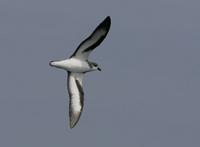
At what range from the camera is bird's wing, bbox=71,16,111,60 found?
2970 inches

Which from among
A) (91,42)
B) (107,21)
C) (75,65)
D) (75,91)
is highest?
(107,21)


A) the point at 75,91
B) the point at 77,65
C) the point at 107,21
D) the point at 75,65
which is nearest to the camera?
the point at 107,21

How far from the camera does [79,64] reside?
250ft

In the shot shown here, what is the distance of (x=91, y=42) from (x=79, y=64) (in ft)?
6.50

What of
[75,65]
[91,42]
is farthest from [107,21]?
[75,65]

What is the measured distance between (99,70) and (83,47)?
7.32 feet

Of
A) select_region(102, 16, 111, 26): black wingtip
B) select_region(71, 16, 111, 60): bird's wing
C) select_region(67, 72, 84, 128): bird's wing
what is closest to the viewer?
select_region(102, 16, 111, 26): black wingtip

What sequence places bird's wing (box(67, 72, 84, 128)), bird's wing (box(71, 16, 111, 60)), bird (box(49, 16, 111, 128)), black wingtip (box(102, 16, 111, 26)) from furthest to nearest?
bird's wing (box(67, 72, 84, 128)), bird's wing (box(71, 16, 111, 60)), bird (box(49, 16, 111, 128)), black wingtip (box(102, 16, 111, 26))

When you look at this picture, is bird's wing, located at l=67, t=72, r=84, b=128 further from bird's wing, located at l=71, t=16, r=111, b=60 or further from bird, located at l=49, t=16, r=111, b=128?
bird's wing, located at l=71, t=16, r=111, b=60

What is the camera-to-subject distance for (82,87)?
78.6 m

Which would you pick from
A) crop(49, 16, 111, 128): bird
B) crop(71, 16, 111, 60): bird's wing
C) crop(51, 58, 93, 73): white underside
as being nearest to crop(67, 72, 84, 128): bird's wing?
crop(49, 16, 111, 128): bird

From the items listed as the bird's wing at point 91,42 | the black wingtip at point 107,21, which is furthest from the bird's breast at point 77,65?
the black wingtip at point 107,21

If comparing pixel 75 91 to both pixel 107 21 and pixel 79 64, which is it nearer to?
pixel 79 64

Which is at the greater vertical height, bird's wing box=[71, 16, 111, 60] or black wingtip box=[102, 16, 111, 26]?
black wingtip box=[102, 16, 111, 26]
